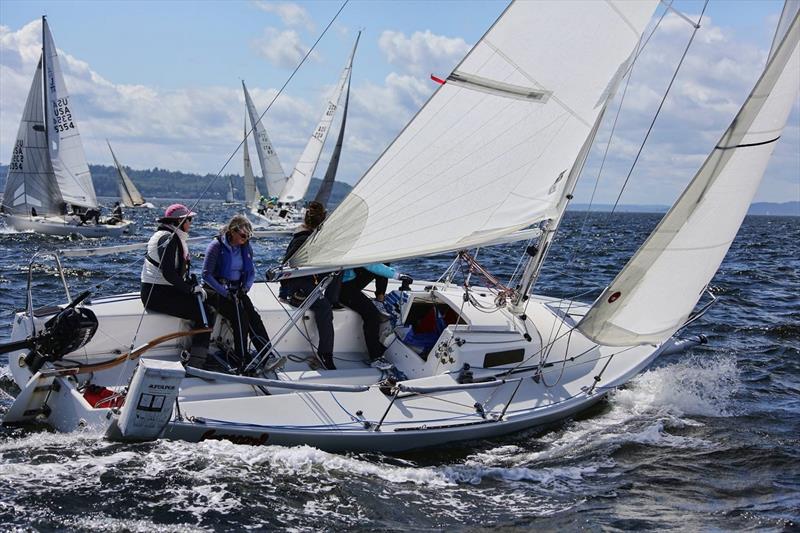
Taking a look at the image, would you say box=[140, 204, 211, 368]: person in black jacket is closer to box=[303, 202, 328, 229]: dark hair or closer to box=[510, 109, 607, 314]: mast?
box=[303, 202, 328, 229]: dark hair

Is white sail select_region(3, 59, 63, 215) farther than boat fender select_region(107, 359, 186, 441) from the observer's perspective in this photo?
Yes

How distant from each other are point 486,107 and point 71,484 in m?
4.08

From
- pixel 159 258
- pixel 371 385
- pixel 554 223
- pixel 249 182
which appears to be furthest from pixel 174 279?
pixel 249 182

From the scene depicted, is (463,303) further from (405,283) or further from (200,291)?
(200,291)

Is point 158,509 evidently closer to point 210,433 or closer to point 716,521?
point 210,433

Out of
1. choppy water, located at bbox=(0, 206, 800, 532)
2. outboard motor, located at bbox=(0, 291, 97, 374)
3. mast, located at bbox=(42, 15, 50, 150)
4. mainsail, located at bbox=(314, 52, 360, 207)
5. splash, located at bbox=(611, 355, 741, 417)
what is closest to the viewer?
choppy water, located at bbox=(0, 206, 800, 532)

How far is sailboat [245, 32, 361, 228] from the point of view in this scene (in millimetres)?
34000

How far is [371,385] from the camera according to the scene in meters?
6.28

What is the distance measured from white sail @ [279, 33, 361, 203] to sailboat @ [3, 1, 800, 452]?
2630 cm

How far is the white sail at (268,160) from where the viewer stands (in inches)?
1657

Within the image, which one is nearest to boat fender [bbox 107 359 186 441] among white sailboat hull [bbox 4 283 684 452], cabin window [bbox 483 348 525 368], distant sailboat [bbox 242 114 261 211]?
white sailboat hull [bbox 4 283 684 452]

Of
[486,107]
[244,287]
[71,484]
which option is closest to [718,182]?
[486,107]

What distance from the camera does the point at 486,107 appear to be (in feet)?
19.5

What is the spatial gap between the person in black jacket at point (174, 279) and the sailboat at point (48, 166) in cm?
2348
